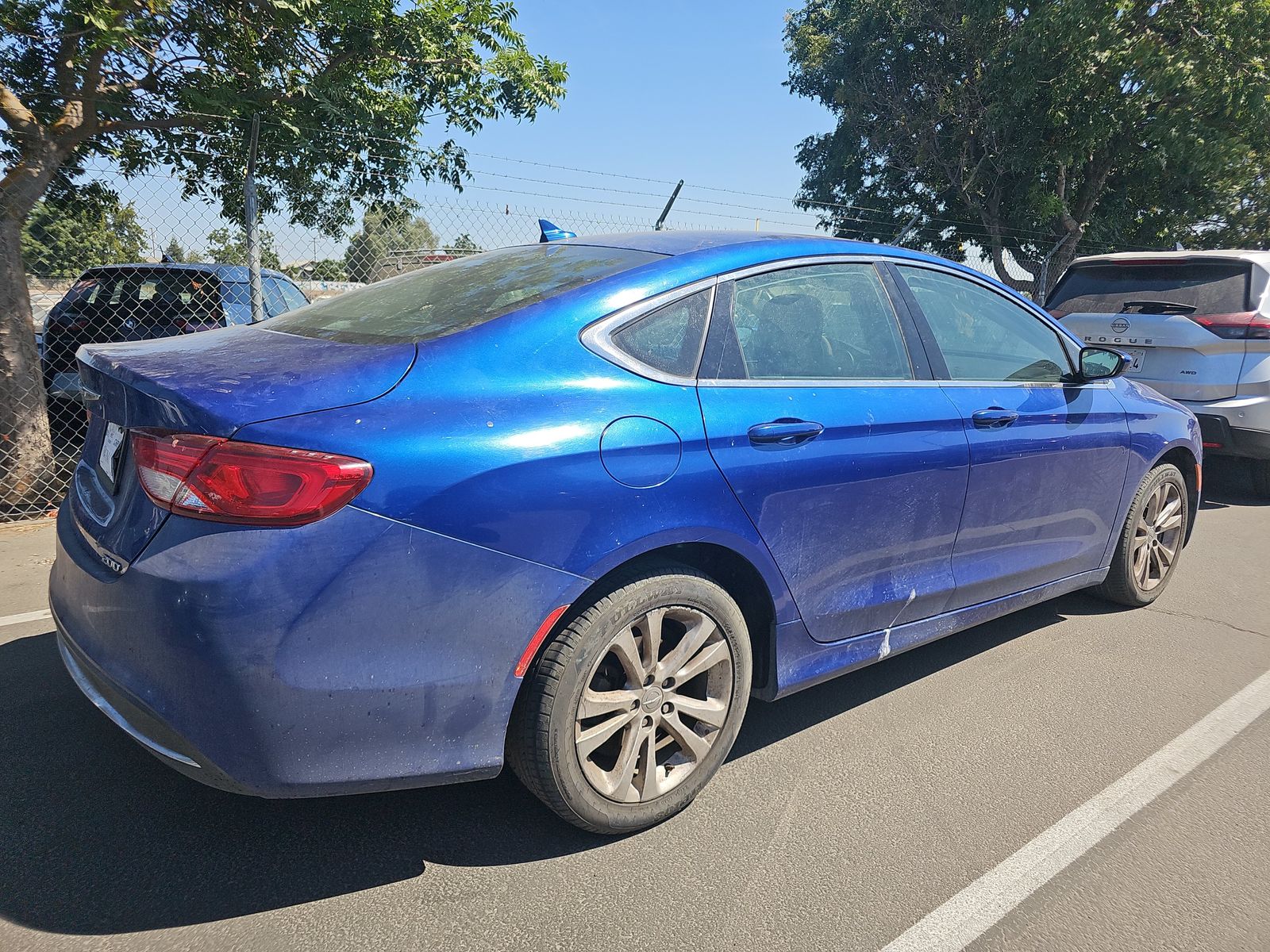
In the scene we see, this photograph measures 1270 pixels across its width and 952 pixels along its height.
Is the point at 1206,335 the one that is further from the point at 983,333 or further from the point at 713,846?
the point at 713,846

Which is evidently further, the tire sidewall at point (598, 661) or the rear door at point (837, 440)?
the rear door at point (837, 440)

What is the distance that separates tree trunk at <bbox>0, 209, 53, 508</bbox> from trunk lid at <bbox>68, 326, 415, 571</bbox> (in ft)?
12.9

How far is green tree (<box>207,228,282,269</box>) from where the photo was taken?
7078 mm

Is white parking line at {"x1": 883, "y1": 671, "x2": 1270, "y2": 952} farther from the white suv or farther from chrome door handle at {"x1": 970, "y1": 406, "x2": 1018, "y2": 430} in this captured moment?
the white suv

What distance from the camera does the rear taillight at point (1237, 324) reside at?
6.48 metres

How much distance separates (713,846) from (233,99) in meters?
5.89

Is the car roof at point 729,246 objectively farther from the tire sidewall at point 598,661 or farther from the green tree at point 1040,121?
the green tree at point 1040,121

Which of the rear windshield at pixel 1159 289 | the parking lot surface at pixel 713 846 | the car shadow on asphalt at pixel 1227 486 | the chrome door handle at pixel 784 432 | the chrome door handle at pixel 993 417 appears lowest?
the car shadow on asphalt at pixel 1227 486

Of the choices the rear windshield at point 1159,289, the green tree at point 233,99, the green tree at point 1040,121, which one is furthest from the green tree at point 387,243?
the green tree at point 1040,121

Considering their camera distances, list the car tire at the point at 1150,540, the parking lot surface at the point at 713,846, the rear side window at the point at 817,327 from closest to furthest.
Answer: the parking lot surface at the point at 713,846 → the rear side window at the point at 817,327 → the car tire at the point at 1150,540

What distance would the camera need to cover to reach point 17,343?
5766 mm

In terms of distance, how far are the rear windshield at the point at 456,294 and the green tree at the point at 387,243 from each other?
11.8 ft

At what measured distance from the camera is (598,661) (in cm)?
233

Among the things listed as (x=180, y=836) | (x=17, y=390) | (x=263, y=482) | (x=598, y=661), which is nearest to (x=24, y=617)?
(x=180, y=836)
